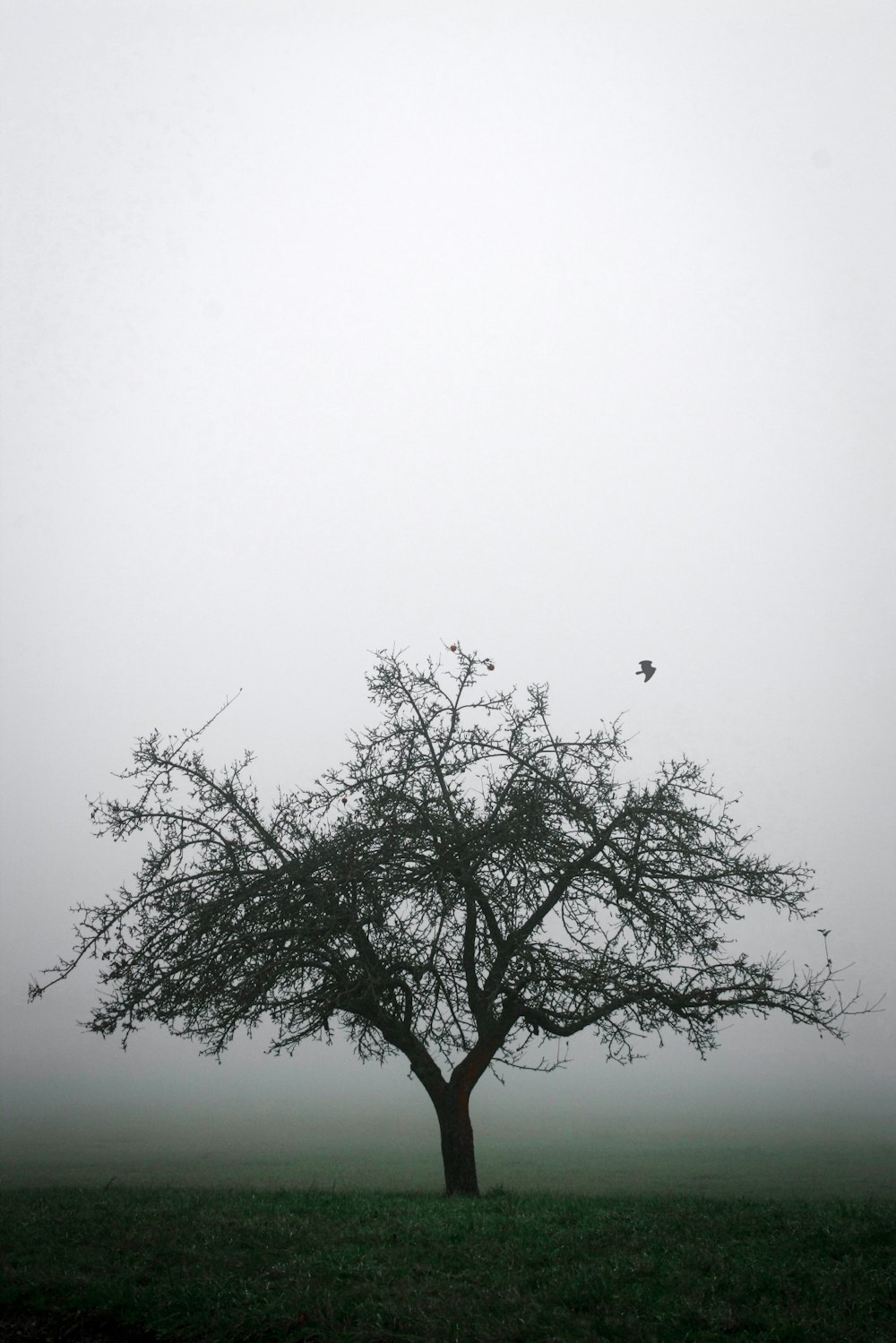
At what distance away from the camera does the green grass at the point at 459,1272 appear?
24.1ft

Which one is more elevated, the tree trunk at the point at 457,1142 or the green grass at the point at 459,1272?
the tree trunk at the point at 457,1142

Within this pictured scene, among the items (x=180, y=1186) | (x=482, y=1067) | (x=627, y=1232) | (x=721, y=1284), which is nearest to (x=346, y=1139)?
(x=180, y=1186)

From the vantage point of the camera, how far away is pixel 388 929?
568 inches

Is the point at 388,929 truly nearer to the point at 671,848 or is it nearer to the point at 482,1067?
the point at 482,1067

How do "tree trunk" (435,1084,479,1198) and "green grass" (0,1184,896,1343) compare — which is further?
"tree trunk" (435,1084,479,1198)

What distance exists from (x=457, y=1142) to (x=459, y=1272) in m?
6.29

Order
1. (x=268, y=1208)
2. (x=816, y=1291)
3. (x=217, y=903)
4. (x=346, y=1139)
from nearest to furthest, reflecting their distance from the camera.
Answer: (x=816, y=1291)
(x=268, y=1208)
(x=217, y=903)
(x=346, y=1139)

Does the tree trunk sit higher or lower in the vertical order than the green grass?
higher

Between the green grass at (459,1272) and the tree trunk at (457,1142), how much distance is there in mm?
2482

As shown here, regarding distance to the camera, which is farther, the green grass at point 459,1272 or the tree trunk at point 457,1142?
the tree trunk at point 457,1142

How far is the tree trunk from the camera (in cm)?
1447

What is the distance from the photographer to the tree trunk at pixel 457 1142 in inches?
570

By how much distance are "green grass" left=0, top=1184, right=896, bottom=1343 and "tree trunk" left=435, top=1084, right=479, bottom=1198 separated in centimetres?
248

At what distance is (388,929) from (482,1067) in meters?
3.04
